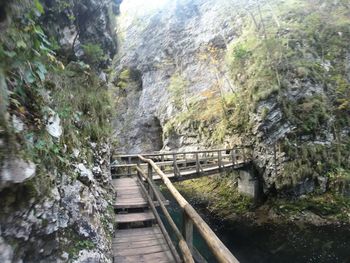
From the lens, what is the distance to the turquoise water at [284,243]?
935 cm

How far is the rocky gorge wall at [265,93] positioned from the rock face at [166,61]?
136mm

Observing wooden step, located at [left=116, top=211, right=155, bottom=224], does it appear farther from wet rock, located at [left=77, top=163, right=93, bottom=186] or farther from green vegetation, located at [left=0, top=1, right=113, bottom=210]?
green vegetation, located at [left=0, top=1, right=113, bottom=210]

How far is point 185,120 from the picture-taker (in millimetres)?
22375

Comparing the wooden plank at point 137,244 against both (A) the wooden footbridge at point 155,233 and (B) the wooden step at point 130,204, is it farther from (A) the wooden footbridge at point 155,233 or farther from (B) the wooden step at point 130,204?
(B) the wooden step at point 130,204

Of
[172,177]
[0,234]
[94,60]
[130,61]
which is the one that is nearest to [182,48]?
[130,61]

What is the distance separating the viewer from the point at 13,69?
8.68ft

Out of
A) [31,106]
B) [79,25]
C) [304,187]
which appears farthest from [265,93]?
[31,106]

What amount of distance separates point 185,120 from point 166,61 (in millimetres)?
10211

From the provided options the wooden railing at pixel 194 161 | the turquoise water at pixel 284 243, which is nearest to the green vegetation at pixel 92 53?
the wooden railing at pixel 194 161

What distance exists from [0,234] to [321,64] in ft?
57.4

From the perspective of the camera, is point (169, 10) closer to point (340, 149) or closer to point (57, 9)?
point (340, 149)

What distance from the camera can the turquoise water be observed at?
9.35 meters

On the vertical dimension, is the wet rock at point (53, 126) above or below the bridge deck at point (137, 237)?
above

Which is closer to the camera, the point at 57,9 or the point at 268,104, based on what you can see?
A: the point at 57,9
